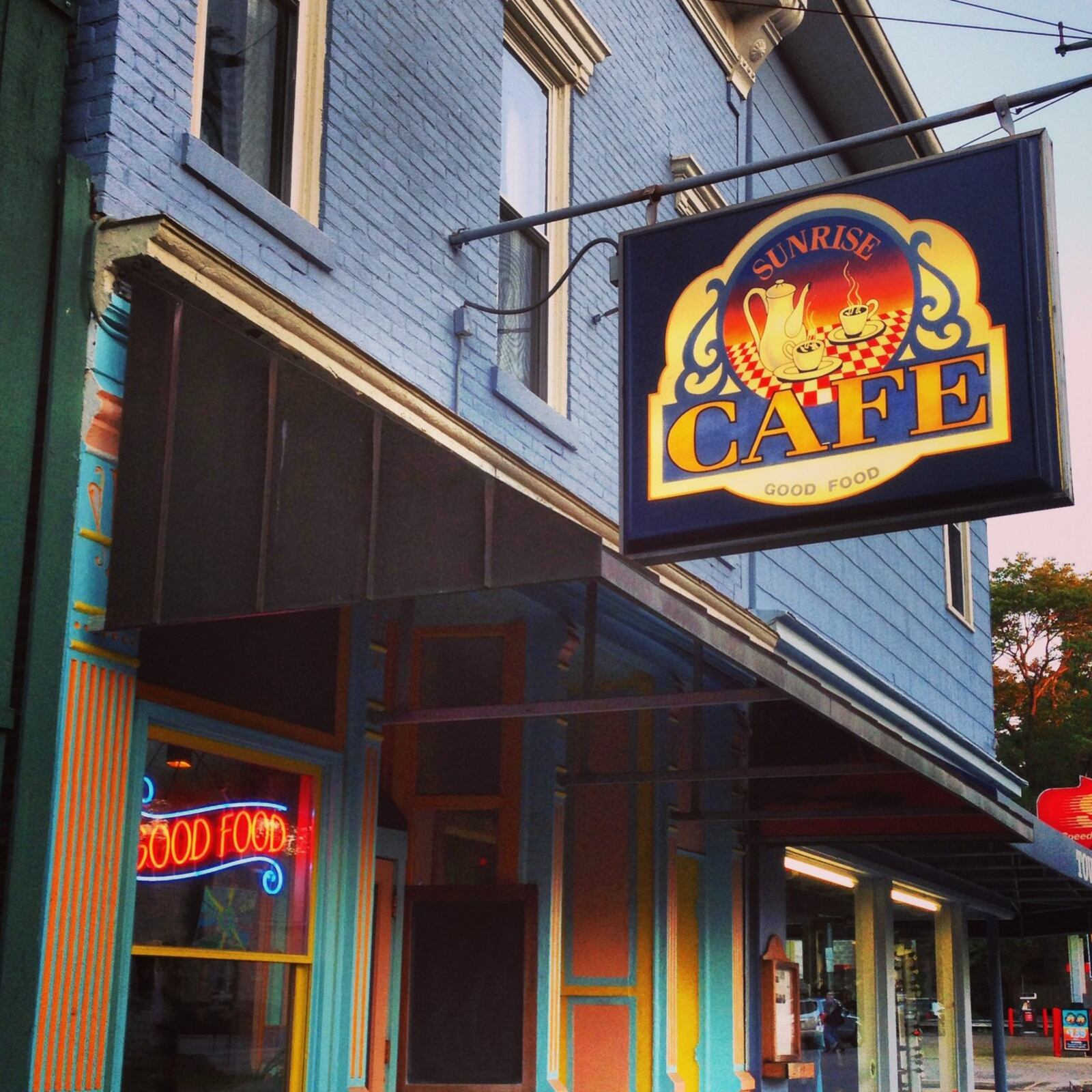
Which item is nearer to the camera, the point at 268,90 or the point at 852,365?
the point at 852,365

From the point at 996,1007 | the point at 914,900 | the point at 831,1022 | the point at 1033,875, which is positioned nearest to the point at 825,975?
the point at 831,1022

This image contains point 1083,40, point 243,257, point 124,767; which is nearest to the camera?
point 124,767

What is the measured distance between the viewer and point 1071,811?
24609 millimetres

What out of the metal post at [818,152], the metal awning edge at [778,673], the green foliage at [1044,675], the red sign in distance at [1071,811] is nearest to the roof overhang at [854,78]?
the metal post at [818,152]

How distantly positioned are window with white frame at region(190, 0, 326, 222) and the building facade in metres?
0.02

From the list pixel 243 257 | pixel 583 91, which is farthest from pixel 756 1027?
pixel 243 257

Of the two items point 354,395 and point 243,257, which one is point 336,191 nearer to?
point 243,257

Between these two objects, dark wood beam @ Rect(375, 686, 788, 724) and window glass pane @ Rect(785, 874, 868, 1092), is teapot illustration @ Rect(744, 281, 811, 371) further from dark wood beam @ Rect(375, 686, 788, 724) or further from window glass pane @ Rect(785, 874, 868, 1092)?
window glass pane @ Rect(785, 874, 868, 1092)

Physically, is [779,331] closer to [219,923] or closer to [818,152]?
[818,152]

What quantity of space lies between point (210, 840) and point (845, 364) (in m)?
3.40

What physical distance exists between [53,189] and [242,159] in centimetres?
150

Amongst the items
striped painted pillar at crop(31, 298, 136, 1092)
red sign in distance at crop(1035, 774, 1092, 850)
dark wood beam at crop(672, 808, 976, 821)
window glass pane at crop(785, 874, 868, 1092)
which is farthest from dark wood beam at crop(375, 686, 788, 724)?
red sign in distance at crop(1035, 774, 1092, 850)

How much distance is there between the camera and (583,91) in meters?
10.5

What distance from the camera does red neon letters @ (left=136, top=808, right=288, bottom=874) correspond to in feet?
20.7
